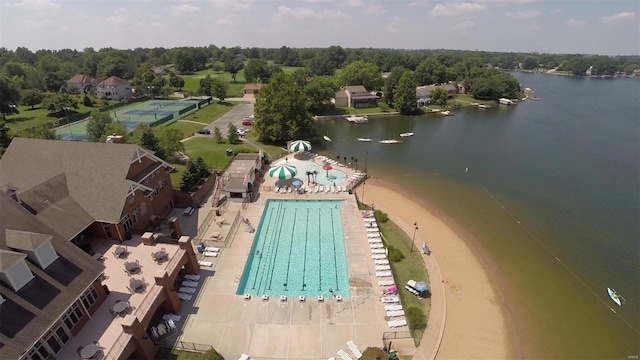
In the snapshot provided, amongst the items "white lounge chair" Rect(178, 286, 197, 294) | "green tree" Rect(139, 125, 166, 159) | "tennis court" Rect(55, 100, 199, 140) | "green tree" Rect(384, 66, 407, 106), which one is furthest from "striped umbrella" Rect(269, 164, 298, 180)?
"green tree" Rect(384, 66, 407, 106)

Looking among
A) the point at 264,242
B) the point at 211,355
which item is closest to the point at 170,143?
the point at 264,242

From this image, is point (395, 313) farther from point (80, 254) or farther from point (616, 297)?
point (80, 254)

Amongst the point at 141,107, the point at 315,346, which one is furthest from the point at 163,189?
the point at 141,107

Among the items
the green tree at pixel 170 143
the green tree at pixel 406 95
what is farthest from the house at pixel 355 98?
the green tree at pixel 170 143

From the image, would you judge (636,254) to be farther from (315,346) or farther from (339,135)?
(339,135)

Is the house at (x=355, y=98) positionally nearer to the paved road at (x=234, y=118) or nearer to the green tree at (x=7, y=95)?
the paved road at (x=234, y=118)

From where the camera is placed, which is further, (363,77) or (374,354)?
(363,77)
